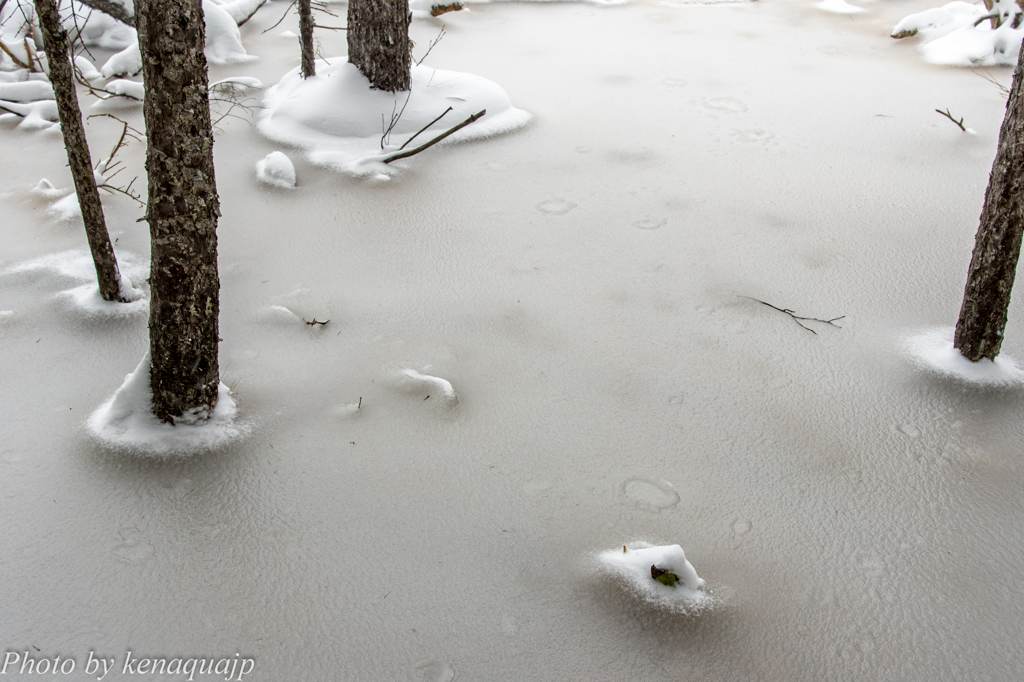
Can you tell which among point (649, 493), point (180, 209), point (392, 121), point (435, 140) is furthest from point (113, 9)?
point (649, 493)

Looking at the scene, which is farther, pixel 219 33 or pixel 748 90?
pixel 219 33

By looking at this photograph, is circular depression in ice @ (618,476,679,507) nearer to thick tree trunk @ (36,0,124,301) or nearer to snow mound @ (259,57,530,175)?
thick tree trunk @ (36,0,124,301)

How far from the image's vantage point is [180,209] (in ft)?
9.53

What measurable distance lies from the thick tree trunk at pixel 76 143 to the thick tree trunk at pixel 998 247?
13.7 ft

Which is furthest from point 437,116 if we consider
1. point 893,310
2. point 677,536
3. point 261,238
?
point 677,536

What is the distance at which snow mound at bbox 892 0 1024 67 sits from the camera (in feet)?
26.5

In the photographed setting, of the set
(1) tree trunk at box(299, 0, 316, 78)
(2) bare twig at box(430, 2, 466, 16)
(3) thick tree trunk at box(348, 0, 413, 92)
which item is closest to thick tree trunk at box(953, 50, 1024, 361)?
(3) thick tree trunk at box(348, 0, 413, 92)

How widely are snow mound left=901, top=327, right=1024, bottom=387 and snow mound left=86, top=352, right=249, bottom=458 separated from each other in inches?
131

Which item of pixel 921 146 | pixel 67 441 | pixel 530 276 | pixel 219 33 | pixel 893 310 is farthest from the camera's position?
pixel 219 33

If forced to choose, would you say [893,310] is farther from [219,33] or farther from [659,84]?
[219,33]

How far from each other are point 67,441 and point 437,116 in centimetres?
420

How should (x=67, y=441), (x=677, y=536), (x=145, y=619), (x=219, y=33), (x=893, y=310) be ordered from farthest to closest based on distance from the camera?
(x=219, y=33) → (x=893, y=310) → (x=67, y=441) → (x=677, y=536) → (x=145, y=619)

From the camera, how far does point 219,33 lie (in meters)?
8.36

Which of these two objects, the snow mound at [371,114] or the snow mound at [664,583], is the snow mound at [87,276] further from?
the snow mound at [664,583]
